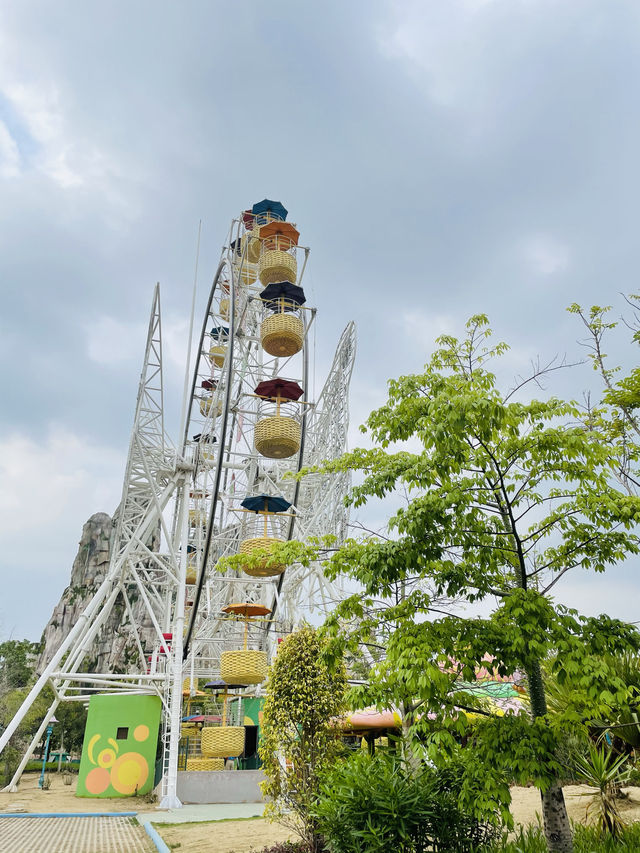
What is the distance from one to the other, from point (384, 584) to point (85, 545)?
66852 mm

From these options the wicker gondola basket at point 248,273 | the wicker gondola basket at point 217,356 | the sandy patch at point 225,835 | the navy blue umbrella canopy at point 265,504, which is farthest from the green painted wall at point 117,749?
the wicker gondola basket at point 248,273

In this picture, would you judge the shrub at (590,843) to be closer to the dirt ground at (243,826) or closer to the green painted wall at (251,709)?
the dirt ground at (243,826)

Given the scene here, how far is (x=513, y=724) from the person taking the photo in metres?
5.91

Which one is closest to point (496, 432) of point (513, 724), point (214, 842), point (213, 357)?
point (513, 724)

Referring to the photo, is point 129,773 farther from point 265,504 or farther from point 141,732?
point 265,504

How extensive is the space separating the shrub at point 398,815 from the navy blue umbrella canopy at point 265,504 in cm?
1368

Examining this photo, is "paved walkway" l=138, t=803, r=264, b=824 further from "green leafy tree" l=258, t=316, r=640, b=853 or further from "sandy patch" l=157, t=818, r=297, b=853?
"green leafy tree" l=258, t=316, r=640, b=853

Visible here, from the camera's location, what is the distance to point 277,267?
80.8 feet

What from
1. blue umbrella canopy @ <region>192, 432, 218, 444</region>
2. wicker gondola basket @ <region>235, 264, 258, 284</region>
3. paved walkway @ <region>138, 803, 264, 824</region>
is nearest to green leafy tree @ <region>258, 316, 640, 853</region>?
paved walkway @ <region>138, 803, 264, 824</region>

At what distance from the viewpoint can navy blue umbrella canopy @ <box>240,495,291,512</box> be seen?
2072cm

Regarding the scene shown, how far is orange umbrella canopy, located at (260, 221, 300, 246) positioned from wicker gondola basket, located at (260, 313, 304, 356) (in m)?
4.51

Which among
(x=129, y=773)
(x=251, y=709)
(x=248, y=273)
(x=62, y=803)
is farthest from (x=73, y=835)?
(x=248, y=273)

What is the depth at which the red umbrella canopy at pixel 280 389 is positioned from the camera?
73.5 ft

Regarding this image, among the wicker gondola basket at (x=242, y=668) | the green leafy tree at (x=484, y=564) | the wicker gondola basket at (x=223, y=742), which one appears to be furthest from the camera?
the wicker gondola basket at (x=242, y=668)
